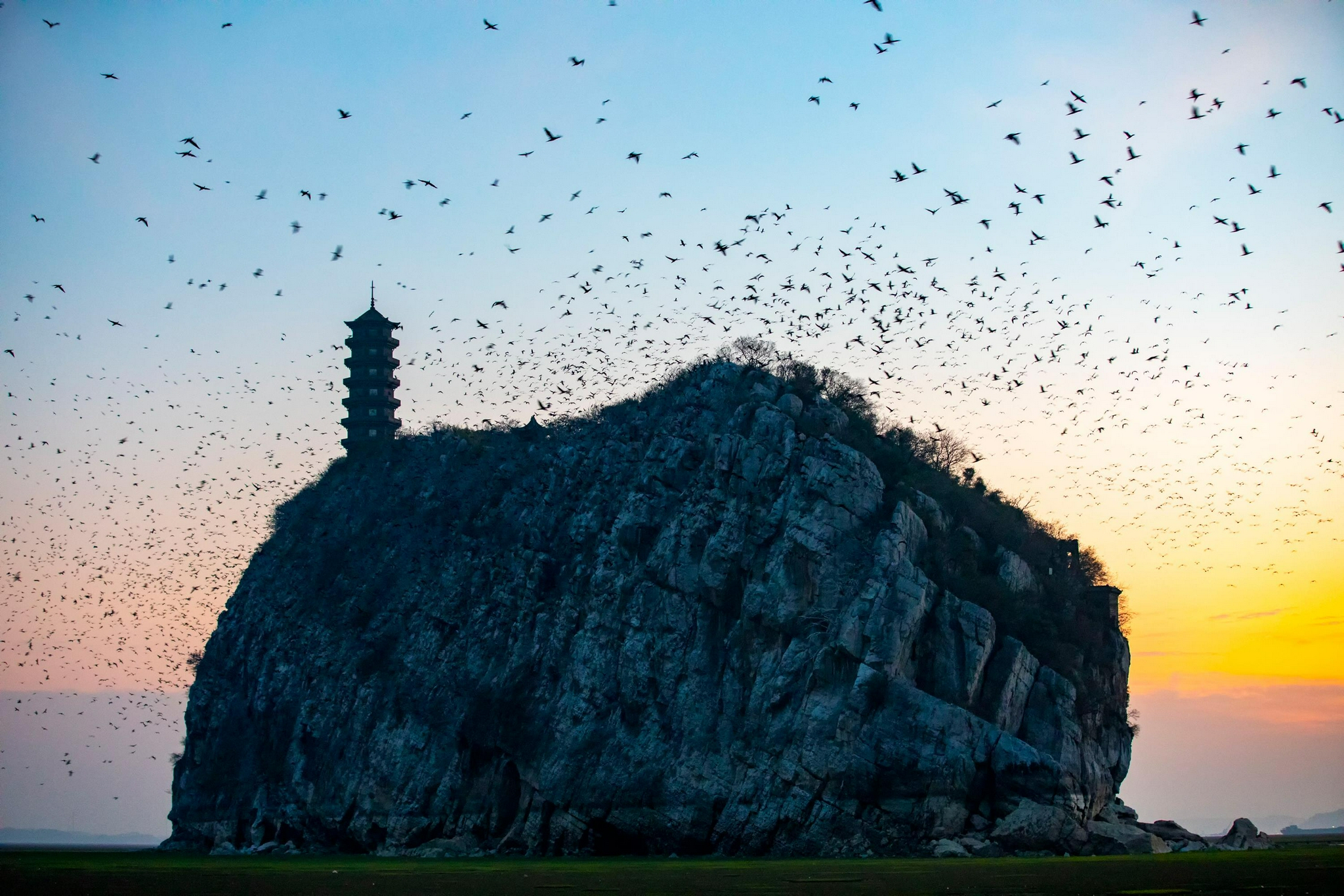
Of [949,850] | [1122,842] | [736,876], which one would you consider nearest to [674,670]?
[949,850]

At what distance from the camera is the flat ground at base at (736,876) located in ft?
123

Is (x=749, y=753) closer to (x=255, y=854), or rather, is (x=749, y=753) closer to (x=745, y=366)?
(x=745, y=366)

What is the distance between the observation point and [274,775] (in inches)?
3944

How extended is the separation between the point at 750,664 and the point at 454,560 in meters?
30.1

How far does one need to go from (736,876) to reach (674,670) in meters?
32.1

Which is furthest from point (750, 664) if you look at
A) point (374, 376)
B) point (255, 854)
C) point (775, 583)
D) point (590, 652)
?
point (374, 376)

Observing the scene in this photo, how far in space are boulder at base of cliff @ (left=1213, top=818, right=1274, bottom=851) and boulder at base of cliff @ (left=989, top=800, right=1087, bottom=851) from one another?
8.94m

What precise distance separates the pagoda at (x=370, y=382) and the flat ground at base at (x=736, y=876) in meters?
66.9

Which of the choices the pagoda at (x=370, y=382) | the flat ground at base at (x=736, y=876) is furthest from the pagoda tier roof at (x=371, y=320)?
the flat ground at base at (x=736, y=876)

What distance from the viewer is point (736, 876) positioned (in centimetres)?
4884

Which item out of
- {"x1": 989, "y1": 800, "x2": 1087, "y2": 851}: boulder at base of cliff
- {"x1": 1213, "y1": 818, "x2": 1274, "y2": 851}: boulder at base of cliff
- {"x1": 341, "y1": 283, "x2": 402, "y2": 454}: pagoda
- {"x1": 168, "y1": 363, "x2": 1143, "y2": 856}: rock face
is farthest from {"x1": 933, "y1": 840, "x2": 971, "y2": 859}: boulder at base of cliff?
{"x1": 341, "y1": 283, "x2": 402, "y2": 454}: pagoda

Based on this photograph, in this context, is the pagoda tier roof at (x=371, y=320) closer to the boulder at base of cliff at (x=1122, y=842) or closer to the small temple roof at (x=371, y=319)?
the small temple roof at (x=371, y=319)

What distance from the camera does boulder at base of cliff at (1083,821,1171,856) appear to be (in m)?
63.8

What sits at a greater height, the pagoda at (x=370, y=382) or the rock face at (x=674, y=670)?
the pagoda at (x=370, y=382)
